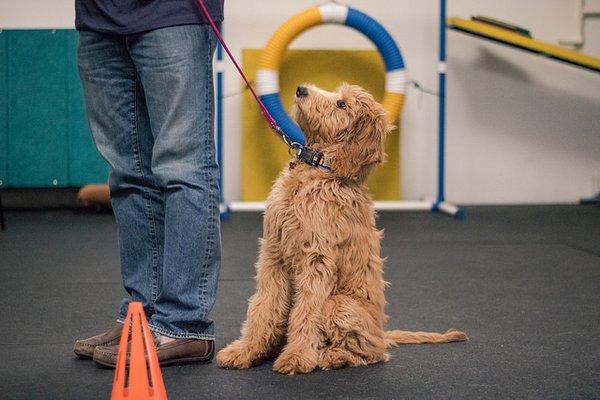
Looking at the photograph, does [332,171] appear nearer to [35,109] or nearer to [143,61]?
[143,61]

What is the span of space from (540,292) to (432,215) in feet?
7.14

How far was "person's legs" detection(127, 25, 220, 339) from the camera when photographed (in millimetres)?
1955

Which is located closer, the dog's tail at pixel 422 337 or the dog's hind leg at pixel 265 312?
the dog's hind leg at pixel 265 312

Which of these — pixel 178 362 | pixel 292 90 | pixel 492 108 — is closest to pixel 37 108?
pixel 292 90

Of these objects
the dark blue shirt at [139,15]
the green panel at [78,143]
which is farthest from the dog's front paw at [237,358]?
the green panel at [78,143]

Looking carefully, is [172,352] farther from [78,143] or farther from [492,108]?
[492,108]

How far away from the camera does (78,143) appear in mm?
5191

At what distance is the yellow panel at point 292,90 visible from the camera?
17.8 feet

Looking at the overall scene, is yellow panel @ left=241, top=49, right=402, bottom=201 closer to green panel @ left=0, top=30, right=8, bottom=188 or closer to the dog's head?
green panel @ left=0, top=30, right=8, bottom=188

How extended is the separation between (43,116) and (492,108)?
2.96m

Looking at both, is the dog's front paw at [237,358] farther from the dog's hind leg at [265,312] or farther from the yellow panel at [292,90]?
the yellow panel at [292,90]

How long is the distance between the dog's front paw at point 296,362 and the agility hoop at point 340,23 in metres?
2.89

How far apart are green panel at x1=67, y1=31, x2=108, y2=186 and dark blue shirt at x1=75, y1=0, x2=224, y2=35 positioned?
3258 mm

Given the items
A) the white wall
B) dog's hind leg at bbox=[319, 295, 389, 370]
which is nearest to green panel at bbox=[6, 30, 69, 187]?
the white wall
